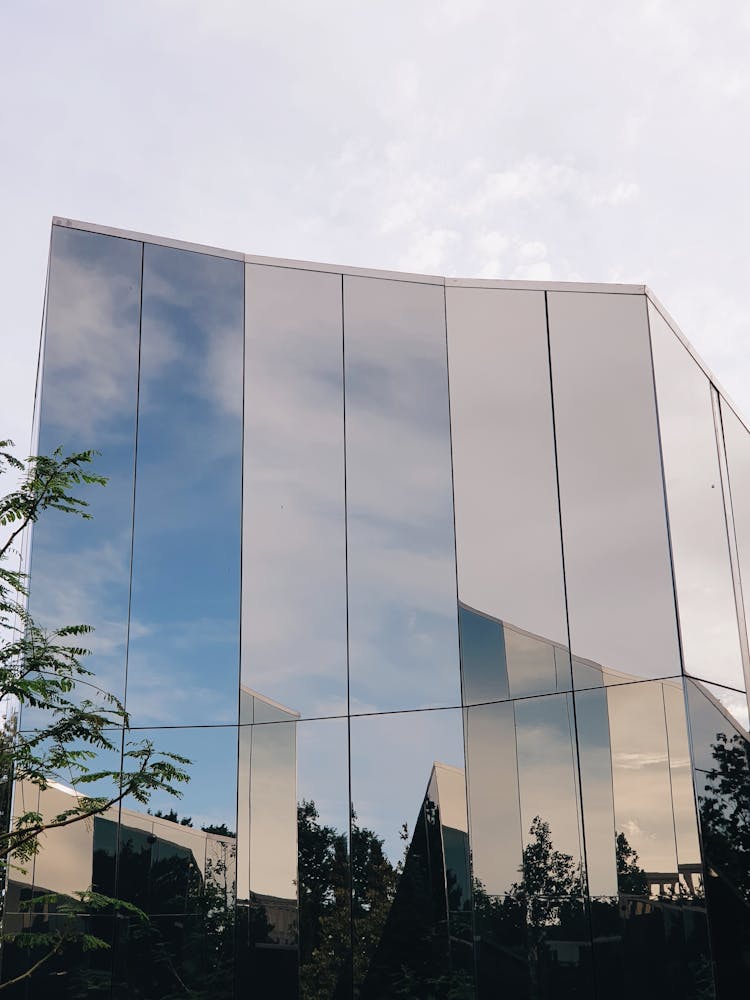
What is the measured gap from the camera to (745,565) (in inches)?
655

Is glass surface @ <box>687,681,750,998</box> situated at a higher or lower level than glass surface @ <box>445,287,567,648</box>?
lower

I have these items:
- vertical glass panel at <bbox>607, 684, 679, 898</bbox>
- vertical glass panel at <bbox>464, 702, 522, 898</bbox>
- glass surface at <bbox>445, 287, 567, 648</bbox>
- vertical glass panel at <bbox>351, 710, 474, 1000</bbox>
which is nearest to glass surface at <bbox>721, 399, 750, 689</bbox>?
vertical glass panel at <bbox>607, 684, 679, 898</bbox>

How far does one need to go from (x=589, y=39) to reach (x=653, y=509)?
9.23 metres

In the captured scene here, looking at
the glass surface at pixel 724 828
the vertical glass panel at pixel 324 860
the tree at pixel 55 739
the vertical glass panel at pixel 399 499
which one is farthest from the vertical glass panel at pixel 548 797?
the tree at pixel 55 739

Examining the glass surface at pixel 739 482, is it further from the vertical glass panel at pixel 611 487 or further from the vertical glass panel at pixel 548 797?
Result: the vertical glass panel at pixel 548 797

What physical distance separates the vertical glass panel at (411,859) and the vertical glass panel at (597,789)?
192cm

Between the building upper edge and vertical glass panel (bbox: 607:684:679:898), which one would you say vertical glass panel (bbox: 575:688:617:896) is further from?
the building upper edge

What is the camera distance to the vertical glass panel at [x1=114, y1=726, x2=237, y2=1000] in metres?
14.0

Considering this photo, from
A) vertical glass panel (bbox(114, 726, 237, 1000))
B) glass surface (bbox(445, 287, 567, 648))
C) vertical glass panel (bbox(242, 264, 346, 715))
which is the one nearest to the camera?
vertical glass panel (bbox(114, 726, 237, 1000))

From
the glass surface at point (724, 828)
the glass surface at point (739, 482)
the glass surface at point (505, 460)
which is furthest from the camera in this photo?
the glass surface at point (739, 482)

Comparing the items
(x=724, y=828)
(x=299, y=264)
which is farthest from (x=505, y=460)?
(x=724, y=828)

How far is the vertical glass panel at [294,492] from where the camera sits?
1544cm

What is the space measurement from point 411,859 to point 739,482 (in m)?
9.14

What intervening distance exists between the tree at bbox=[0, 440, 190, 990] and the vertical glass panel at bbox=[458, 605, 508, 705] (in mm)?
4740
